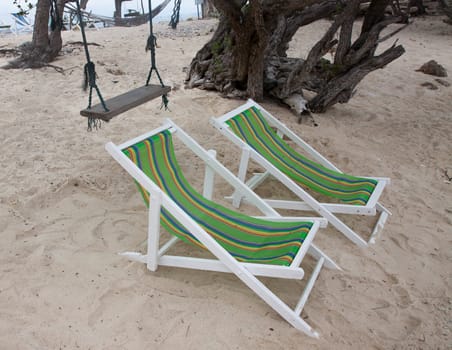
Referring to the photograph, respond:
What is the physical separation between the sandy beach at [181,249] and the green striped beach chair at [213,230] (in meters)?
0.12

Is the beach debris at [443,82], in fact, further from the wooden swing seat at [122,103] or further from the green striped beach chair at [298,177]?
the wooden swing seat at [122,103]

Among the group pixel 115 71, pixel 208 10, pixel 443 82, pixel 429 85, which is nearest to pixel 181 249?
pixel 115 71

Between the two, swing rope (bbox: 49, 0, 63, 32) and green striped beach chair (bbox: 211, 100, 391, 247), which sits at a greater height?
swing rope (bbox: 49, 0, 63, 32)

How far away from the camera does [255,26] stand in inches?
180

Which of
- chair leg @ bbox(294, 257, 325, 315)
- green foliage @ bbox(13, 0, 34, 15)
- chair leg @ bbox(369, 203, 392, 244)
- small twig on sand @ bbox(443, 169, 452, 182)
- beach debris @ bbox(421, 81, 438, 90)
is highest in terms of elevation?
green foliage @ bbox(13, 0, 34, 15)

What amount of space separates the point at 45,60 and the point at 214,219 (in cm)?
561

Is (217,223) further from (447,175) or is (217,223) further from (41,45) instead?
(41,45)

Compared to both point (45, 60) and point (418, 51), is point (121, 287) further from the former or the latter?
point (418, 51)

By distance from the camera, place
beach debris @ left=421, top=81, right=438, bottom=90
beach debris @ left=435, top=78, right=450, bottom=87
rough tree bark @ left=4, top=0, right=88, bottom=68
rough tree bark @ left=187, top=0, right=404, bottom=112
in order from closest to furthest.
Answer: rough tree bark @ left=187, top=0, right=404, bottom=112 → rough tree bark @ left=4, top=0, right=88, bottom=68 → beach debris @ left=421, top=81, right=438, bottom=90 → beach debris @ left=435, top=78, right=450, bottom=87

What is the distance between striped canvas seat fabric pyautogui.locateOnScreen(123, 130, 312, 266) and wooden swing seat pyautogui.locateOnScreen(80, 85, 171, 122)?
30 cm

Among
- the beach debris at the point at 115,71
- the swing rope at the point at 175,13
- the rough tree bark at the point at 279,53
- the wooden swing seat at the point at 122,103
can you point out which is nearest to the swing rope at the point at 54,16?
the beach debris at the point at 115,71

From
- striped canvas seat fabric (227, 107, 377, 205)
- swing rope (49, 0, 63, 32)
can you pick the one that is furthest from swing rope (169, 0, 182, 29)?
striped canvas seat fabric (227, 107, 377, 205)

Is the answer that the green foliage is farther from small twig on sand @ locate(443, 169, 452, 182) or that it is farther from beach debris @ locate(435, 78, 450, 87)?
beach debris @ locate(435, 78, 450, 87)

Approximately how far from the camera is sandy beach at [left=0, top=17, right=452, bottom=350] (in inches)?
80.8
